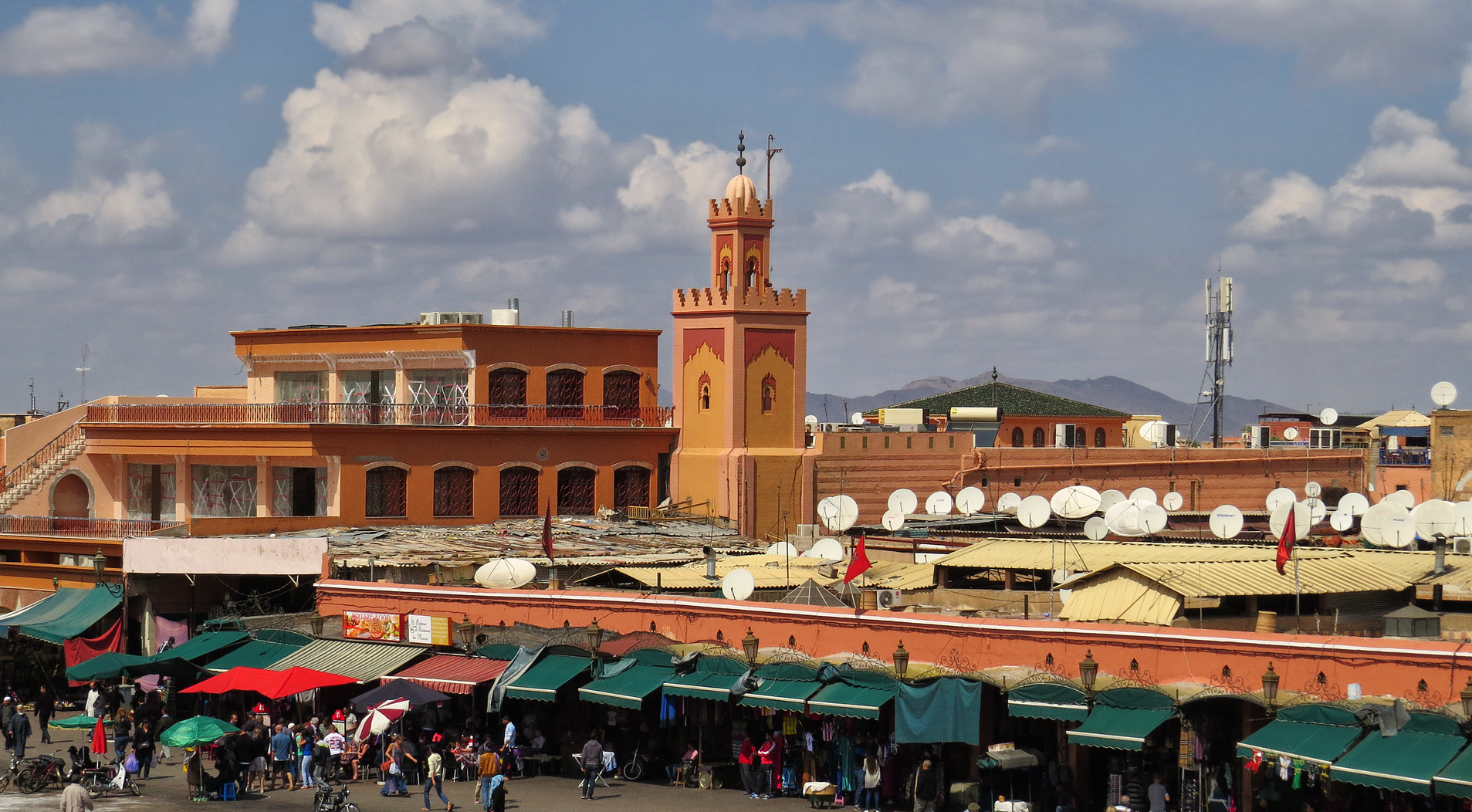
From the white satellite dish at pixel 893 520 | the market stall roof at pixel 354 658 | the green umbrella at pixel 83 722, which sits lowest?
the green umbrella at pixel 83 722

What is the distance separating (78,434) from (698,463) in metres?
19.8

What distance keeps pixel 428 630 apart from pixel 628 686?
283 inches

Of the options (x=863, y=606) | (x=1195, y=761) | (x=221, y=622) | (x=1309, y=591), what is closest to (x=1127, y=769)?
(x=1195, y=761)

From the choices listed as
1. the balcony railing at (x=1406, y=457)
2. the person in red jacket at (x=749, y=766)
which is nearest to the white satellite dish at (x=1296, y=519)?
the person in red jacket at (x=749, y=766)

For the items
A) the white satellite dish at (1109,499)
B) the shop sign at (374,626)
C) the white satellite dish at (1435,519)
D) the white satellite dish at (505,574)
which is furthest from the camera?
the white satellite dish at (1109,499)

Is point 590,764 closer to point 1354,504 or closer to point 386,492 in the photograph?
point 386,492

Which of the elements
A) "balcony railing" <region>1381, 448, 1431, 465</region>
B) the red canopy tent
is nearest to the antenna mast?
"balcony railing" <region>1381, 448, 1431, 465</region>

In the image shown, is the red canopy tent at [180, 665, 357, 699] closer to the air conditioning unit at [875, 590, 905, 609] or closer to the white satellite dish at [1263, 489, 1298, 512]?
the air conditioning unit at [875, 590, 905, 609]

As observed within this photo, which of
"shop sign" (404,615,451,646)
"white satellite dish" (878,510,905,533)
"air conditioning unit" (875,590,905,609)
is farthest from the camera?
"white satellite dish" (878,510,905,533)

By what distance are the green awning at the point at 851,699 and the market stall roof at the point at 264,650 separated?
14343 millimetres

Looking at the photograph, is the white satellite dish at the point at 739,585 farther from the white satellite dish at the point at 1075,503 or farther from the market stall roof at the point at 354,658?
the white satellite dish at the point at 1075,503

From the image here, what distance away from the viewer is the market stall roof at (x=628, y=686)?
34406 millimetres

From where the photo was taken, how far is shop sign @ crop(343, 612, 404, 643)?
41.1 m

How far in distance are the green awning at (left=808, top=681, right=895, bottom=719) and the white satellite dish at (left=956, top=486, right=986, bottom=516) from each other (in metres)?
20.6
